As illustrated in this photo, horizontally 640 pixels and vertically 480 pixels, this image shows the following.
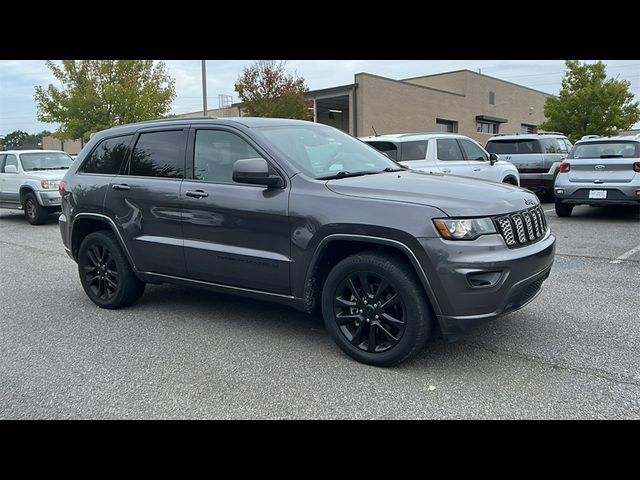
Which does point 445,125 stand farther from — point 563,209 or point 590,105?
point 563,209

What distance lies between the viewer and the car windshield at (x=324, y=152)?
4336 millimetres

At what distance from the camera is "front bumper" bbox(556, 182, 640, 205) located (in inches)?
384

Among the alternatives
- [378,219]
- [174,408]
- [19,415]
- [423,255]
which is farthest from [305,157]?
[19,415]

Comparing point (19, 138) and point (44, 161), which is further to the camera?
point (19, 138)

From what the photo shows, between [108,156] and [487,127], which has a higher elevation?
[487,127]

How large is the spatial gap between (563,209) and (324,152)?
26.7 ft

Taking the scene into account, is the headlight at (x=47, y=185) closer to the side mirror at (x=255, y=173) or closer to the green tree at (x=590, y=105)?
the side mirror at (x=255, y=173)

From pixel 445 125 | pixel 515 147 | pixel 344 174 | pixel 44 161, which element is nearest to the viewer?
pixel 344 174

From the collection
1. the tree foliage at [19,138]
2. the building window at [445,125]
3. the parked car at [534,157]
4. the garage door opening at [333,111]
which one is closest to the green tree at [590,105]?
the building window at [445,125]

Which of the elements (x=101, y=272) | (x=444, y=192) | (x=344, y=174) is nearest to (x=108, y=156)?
(x=101, y=272)

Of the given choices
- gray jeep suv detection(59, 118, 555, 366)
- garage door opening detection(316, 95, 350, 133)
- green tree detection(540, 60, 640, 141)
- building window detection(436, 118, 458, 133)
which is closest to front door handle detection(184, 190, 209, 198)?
gray jeep suv detection(59, 118, 555, 366)

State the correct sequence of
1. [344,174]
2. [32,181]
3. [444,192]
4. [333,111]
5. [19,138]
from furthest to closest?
[19,138], [333,111], [32,181], [344,174], [444,192]

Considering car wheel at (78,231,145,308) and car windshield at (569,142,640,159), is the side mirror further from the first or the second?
car windshield at (569,142,640,159)

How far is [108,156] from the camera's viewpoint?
17.9ft
